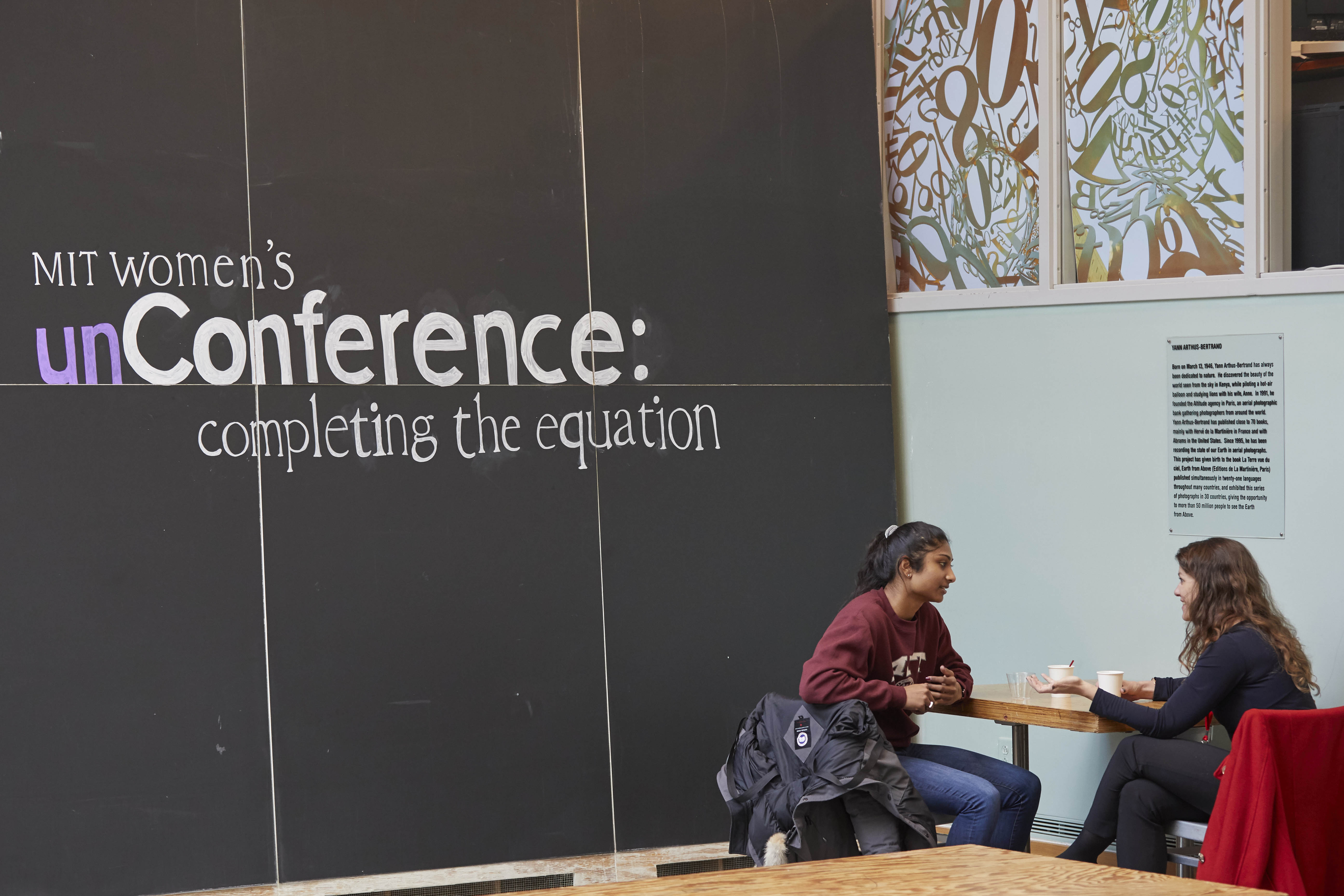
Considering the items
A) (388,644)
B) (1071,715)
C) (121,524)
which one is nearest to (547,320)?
(388,644)

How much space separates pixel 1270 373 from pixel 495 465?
2658 mm

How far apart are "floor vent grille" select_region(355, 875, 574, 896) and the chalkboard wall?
152 millimetres

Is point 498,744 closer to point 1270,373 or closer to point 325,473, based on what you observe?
point 325,473

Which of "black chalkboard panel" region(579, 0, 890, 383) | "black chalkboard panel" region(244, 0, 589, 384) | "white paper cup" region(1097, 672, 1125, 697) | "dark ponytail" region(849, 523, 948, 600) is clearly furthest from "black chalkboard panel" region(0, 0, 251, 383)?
"white paper cup" region(1097, 672, 1125, 697)

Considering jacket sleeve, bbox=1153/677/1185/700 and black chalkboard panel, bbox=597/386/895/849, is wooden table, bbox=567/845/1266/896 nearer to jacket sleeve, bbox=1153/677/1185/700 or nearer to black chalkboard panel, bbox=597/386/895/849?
jacket sleeve, bbox=1153/677/1185/700

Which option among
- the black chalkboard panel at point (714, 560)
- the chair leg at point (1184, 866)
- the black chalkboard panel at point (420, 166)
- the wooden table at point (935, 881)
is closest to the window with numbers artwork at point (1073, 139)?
the black chalkboard panel at point (714, 560)

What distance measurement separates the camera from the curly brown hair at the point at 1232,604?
12.2 ft

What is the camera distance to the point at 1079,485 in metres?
4.91

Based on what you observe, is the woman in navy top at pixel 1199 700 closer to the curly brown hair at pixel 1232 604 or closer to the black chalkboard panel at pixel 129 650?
the curly brown hair at pixel 1232 604

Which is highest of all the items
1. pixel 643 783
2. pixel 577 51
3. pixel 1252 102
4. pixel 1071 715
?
pixel 577 51

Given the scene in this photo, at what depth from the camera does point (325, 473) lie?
180 inches

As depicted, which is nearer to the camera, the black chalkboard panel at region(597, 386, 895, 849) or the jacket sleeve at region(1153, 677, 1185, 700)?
the jacket sleeve at region(1153, 677, 1185, 700)

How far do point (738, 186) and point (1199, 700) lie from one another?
2505 millimetres

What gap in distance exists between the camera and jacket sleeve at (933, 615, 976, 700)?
4.03m
